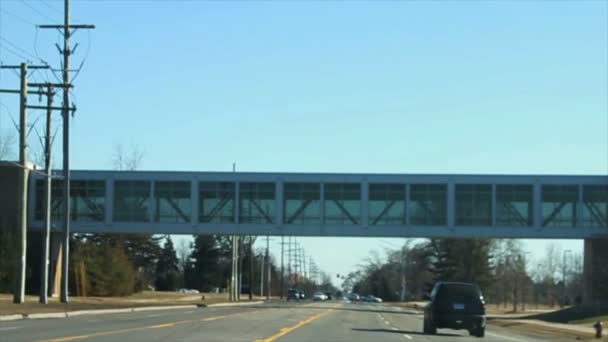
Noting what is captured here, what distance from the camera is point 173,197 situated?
269ft

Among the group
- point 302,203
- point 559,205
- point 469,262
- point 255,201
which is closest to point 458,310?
point 302,203

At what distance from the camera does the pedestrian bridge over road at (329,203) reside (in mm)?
80125

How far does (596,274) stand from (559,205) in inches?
398

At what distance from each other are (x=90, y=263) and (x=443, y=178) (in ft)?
95.0

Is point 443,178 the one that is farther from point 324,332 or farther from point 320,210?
point 324,332

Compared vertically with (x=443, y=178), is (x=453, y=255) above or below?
below

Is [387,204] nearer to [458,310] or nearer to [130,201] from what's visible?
[130,201]

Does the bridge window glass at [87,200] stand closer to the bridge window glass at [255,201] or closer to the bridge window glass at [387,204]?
the bridge window glass at [255,201]

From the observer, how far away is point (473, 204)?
81.2m

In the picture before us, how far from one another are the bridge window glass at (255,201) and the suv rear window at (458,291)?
45.8 meters

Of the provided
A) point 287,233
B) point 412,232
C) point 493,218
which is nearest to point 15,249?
point 287,233

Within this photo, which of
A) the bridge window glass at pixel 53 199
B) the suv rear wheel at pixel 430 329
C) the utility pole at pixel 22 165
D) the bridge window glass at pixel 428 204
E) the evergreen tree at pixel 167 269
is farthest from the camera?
the evergreen tree at pixel 167 269

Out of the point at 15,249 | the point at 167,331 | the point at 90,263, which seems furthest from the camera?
the point at 90,263

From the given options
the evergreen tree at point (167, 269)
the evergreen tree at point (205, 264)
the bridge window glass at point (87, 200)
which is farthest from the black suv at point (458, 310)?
the evergreen tree at point (205, 264)
